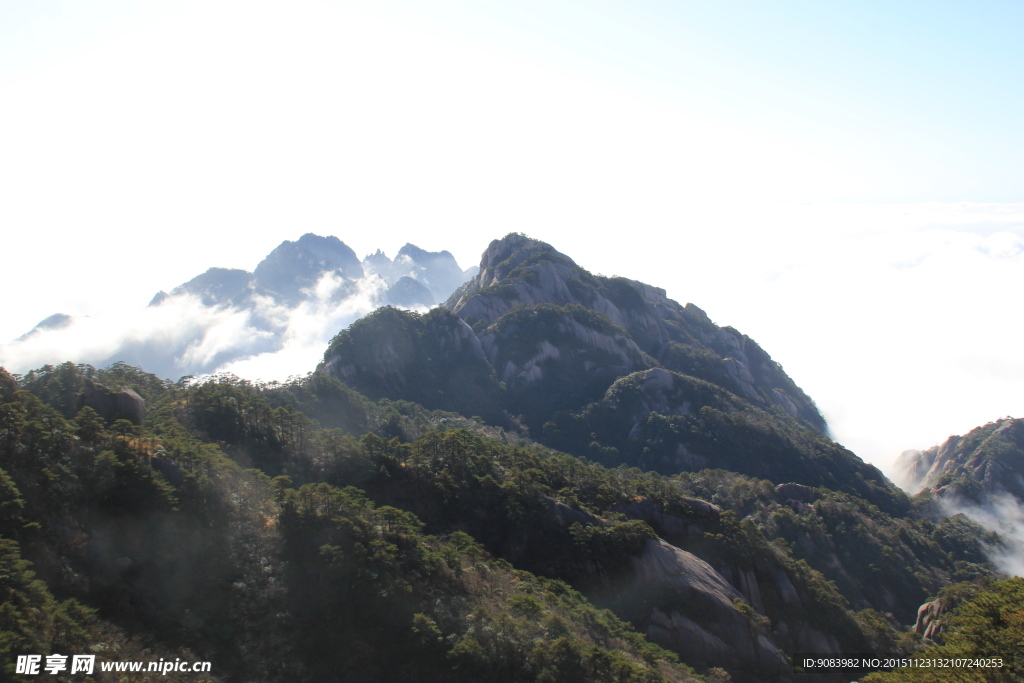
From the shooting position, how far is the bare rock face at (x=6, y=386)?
4109 centimetres

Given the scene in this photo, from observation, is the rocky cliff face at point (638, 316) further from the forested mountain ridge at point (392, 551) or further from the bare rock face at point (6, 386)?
the bare rock face at point (6, 386)

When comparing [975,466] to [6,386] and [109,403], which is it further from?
[6,386]

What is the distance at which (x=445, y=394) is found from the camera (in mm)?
134750

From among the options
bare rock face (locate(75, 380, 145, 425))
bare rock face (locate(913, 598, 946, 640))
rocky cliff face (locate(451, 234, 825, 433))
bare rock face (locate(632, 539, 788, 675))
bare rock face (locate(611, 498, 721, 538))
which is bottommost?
bare rock face (locate(913, 598, 946, 640))

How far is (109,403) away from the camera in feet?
164

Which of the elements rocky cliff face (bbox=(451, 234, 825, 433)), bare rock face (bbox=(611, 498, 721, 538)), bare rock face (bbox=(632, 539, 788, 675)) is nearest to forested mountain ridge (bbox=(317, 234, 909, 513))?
rocky cliff face (bbox=(451, 234, 825, 433))

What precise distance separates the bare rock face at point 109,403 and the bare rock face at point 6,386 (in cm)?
651

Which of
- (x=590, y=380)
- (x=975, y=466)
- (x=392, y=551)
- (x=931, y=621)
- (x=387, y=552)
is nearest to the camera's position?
(x=387, y=552)

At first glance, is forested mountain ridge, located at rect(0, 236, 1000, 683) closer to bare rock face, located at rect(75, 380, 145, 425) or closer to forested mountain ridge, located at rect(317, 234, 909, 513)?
bare rock face, located at rect(75, 380, 145, 425)

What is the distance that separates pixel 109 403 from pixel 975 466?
190143mm

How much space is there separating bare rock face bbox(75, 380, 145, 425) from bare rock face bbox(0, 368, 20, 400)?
256 inches

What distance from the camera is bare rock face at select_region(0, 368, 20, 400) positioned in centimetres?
4109

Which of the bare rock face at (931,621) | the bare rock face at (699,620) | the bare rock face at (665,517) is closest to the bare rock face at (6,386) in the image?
the bare rock face at (699,620)

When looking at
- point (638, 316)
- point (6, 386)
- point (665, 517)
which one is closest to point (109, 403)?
point (6, 386)
